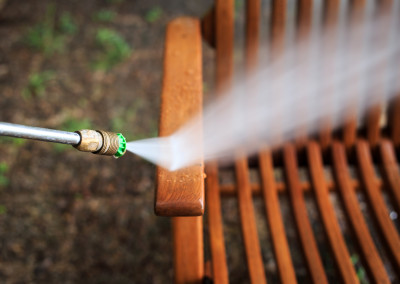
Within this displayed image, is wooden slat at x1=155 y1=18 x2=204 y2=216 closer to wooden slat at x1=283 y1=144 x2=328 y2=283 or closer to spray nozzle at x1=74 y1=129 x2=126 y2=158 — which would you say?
spray nozzle at x1=74 y1=129 x2=126 y2=158

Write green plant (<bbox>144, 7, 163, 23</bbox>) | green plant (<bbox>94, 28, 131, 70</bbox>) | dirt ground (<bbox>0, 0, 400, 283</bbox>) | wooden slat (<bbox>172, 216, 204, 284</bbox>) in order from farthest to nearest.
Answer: green plant (<bbox>144, 7, 163, 23</bbox>), green plant (<bbox>94, 28, 131, 70</bbox>), dirt ground (<bbox>0, 0, 400, 283</bbox>), wooden slat (<bbox>172, 216, 204, 284</bbox>)

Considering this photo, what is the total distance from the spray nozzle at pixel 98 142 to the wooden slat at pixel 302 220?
2.26ft

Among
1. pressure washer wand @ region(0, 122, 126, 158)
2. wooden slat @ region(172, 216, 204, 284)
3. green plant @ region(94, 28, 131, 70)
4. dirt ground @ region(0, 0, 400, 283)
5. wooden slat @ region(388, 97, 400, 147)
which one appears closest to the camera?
pressure washer wand @ region(0, 122, 126, 158)

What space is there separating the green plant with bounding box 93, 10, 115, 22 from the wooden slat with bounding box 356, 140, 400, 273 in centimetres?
215

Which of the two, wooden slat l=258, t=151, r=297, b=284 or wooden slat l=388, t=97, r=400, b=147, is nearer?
wooden slat l=258, t=151, r=297, b=284

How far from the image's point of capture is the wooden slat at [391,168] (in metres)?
1.30

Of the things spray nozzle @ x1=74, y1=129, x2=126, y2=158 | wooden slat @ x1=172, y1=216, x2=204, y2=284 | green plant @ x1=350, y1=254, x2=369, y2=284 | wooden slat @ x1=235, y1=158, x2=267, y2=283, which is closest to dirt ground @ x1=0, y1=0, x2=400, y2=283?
green plant @ x1=350, y1=254, x2=369, y2=284

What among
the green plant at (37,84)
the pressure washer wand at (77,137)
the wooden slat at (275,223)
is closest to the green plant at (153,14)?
the green plant at (37,84)

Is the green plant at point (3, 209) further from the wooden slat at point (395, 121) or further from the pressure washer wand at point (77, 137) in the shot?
the wooden slat at point (395, 121)

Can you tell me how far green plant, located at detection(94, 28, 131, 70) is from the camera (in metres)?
2.69

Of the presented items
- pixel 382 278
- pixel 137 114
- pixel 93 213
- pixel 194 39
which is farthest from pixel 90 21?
pixel 382 278

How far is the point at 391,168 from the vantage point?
1.35 meters

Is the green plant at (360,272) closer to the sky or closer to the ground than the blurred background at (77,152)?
closer to the ground

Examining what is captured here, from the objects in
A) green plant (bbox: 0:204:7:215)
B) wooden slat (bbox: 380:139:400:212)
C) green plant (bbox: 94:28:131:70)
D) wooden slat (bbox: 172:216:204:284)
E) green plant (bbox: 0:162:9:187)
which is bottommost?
wooden slat (bbox: 172:216:204:284)
